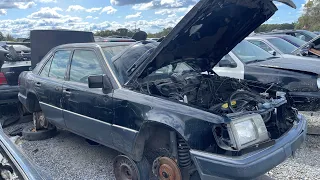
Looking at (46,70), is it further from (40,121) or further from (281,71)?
(281,71)

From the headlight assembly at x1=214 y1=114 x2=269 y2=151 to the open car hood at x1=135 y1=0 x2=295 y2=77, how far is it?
42.6 inches

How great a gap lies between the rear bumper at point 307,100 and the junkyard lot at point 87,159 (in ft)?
0.38

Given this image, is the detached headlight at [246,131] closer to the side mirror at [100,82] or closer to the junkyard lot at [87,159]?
the junkyard lot at [87,159]

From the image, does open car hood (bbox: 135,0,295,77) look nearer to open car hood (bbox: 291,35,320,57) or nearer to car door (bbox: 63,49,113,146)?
car door (bbox: 63,49,113,146)

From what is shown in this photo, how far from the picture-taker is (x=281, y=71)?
198 inches

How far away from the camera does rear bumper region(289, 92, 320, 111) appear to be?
4527 millimetres

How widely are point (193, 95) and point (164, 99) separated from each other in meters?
0.73

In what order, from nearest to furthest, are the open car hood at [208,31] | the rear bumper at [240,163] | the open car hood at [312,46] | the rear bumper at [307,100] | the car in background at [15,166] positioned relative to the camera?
the car in background at [15,166] → the rear bumper at [240,163] → the open car hood at [208,31] → the rear bumper at [307,100] → the open car hood at [312,46]

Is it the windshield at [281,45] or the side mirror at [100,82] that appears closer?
the side mirror at [100,82]

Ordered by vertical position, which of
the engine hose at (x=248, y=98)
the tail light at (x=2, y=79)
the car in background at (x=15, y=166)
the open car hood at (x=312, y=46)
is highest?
the open car hood at (x=312, y=46)

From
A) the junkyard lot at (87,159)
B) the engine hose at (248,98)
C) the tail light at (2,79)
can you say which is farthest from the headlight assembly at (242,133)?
the tail light at (2,79)

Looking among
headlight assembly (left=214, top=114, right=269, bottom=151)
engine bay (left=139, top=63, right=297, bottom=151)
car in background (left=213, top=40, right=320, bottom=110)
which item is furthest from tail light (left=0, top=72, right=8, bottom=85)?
headlight assembly (left=214, top=114, right=269, bottom=151)

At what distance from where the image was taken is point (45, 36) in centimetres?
666

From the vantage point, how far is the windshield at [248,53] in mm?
5881
